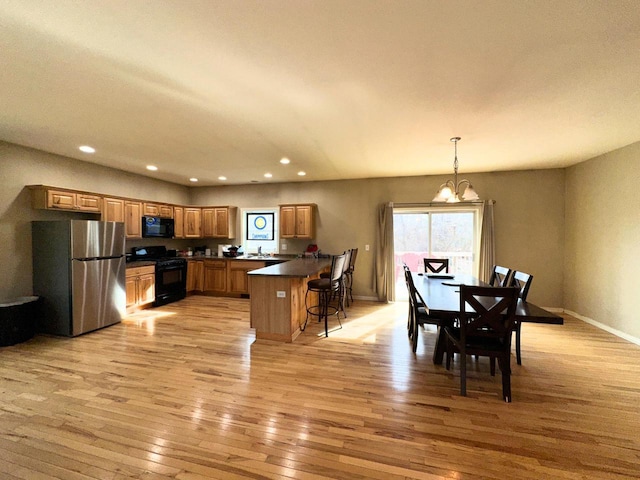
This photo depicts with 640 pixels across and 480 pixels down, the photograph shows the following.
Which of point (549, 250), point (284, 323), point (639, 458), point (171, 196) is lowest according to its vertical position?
point (639, 458)

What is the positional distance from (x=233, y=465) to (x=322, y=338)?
2125 mm

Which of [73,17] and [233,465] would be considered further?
[233,465]

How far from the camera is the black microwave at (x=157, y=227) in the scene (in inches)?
215

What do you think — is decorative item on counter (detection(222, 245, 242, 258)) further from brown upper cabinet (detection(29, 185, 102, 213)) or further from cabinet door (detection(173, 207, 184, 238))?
brown upper cabinet (detection(29, 185, 102, 213))

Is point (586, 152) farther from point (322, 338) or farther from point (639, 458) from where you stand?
point (322, 338)

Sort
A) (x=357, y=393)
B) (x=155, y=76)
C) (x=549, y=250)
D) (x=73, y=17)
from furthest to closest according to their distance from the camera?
(x=549, y=250) < (x=357, y=393) < (x=155, y=76) < (x=73, y=17)

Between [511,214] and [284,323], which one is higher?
[511,214]

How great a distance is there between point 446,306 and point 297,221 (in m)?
4.17

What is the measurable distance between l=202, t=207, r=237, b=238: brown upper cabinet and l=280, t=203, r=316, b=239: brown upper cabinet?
1.41 meters


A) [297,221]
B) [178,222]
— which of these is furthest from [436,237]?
[178,222]

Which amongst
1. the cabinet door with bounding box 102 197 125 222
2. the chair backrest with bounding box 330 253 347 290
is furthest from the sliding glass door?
the cabinet door with bounding box 102 197 125 222

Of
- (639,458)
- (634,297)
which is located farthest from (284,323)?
(634,297)

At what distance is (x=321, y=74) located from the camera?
6.67ft

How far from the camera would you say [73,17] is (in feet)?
4.95
